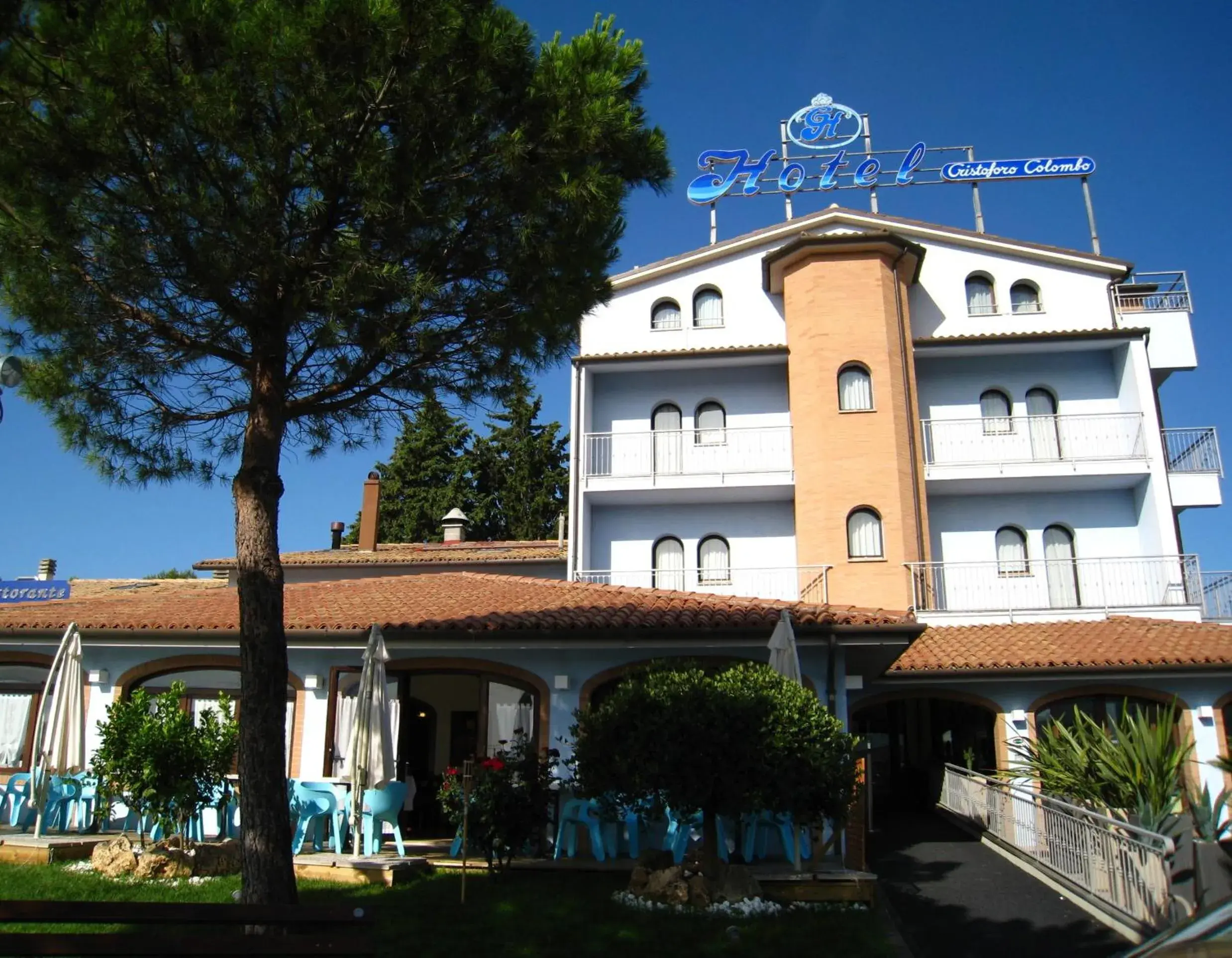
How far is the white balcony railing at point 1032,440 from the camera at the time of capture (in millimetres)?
21094

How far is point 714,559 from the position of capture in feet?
71.2

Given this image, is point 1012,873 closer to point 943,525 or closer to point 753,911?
point 753,911

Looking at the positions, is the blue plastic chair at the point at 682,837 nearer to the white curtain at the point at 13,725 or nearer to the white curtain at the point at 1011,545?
the white curtain at the point at 13,725

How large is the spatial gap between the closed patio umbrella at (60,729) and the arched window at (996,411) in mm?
17631

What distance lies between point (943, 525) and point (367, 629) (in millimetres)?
13375

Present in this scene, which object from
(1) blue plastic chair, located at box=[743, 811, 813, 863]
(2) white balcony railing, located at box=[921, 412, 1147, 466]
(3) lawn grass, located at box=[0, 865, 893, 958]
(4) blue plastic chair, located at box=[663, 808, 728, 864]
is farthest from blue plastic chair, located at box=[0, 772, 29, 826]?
(2) white balcony railing, located at box=[921, 412, 1147, 466]

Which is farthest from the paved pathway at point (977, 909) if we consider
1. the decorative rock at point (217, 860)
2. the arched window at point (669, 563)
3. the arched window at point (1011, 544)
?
the arched window at point (1011, 544)

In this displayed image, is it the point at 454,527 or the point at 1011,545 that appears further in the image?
the point at 454,527

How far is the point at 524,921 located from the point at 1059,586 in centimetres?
1546

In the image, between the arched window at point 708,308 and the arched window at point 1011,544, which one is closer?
the arched window at point 1011,544

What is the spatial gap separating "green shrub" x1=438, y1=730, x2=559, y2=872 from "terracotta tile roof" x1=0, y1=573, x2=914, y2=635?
6.21 ft

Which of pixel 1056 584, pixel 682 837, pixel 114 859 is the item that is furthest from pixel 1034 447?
pixel 114 859

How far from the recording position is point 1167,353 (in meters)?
22.5

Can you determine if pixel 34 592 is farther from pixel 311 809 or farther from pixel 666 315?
pixel 666 315
